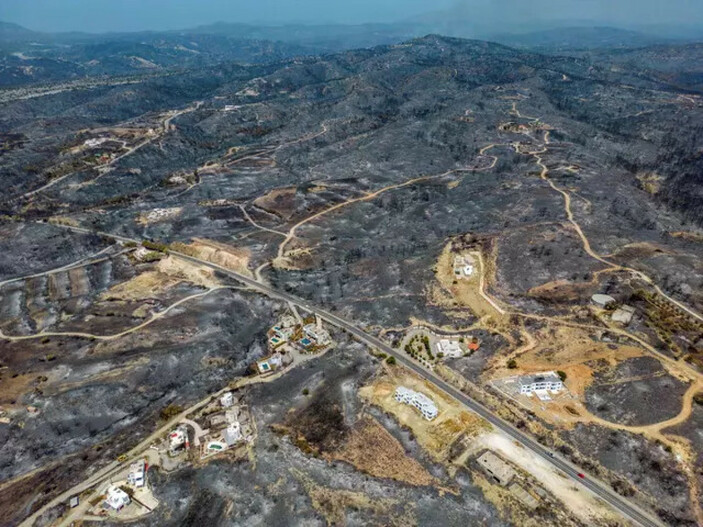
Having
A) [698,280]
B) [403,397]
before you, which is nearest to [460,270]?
[403,397]

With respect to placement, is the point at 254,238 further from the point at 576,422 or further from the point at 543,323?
the point at 576,422

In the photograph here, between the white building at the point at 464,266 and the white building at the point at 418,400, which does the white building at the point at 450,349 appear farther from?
the white building at the point at 464,266

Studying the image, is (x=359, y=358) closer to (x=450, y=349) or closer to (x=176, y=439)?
(x=450, y=349)

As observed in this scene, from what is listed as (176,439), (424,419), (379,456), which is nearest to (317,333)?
(424,419)

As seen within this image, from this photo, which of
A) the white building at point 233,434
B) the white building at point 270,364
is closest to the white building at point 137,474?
the white building at point 233,434

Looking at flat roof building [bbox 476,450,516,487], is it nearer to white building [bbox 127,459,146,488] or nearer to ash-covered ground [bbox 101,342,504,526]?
ash-covered ground [bbox 101,342,504,526]

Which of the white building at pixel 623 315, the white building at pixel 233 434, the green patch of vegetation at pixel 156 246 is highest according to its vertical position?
the white building at pixel 623 315
